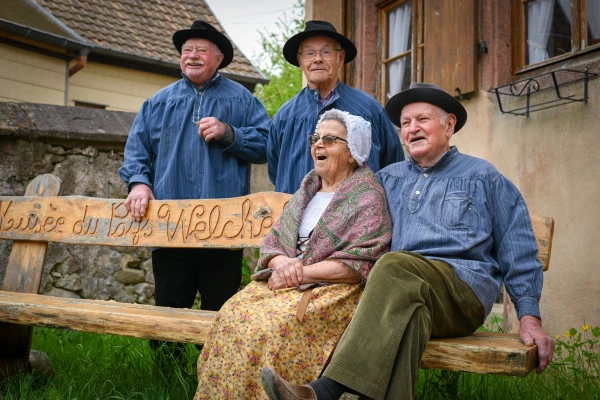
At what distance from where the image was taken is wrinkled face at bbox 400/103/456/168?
3.17 metres

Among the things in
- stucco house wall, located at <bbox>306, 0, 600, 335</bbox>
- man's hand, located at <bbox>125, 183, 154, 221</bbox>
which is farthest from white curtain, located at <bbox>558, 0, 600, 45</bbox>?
man's hand, located at <bbox>125, 183, 154, 221</bbox>

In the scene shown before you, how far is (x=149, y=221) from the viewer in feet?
13.9

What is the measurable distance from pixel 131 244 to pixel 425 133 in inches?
78.2

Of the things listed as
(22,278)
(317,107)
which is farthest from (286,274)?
(22,278)

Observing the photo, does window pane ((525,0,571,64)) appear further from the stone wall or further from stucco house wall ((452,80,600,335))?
the stone wall

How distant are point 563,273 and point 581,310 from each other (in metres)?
0.29

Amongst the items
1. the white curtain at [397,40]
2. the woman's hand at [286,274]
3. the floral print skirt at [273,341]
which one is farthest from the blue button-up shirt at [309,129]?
the white curtain at [397,40]

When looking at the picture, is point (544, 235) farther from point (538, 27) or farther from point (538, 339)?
point (538, 27)

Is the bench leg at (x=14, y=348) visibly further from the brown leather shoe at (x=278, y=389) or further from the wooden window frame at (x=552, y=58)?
the wooden window frame at (x=552, y=58)

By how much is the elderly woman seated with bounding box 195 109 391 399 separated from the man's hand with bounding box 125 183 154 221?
1.14 meters

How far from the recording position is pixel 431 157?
3.20 m

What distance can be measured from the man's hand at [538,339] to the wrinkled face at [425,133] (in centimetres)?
80

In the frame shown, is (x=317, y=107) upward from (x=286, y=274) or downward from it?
upward

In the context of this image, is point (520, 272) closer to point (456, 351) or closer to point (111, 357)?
point (456, 351)
